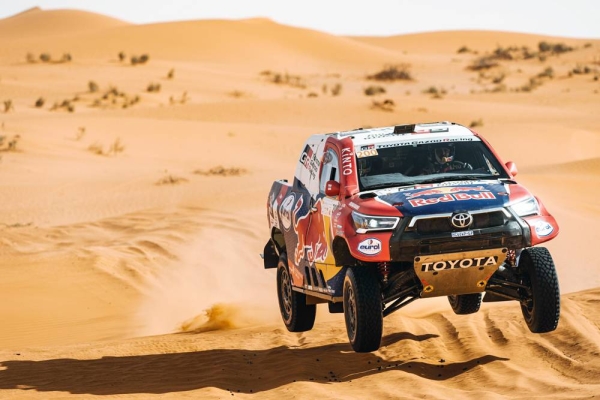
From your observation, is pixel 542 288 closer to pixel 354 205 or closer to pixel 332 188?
pixel 354 205

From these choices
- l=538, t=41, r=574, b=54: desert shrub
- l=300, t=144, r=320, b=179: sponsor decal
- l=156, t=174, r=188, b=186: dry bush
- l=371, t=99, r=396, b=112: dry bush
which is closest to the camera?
l=300, t=144, r=320, b=179: sponsor decal

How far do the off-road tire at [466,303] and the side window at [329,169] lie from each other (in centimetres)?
182

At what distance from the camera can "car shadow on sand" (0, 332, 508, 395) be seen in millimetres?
9680

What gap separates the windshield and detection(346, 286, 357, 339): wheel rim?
41.3 inches

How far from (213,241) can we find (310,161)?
7.92 meters

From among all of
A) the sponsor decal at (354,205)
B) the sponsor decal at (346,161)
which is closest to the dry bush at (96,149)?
the sponsor decal at (346,161)

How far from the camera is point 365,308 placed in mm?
9359

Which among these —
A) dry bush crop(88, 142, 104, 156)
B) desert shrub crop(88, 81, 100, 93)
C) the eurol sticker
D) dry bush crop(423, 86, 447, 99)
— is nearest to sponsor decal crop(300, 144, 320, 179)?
the eurol sticker

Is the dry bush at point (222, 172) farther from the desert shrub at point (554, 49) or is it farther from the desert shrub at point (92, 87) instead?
the desert shrub at point (554, 49)

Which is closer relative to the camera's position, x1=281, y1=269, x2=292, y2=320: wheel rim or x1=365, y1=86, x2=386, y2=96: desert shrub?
x1=281, y1=269, x2=292, y2=320: wheel rim

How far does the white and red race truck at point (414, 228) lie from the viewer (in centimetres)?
920

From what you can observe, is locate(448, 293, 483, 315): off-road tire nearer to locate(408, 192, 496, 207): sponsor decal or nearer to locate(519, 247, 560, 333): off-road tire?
locate(519, 247, 560, 333): off-road tire

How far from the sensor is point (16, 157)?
99.4ft

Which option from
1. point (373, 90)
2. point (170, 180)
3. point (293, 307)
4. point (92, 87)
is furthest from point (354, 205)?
point (373, 90)
